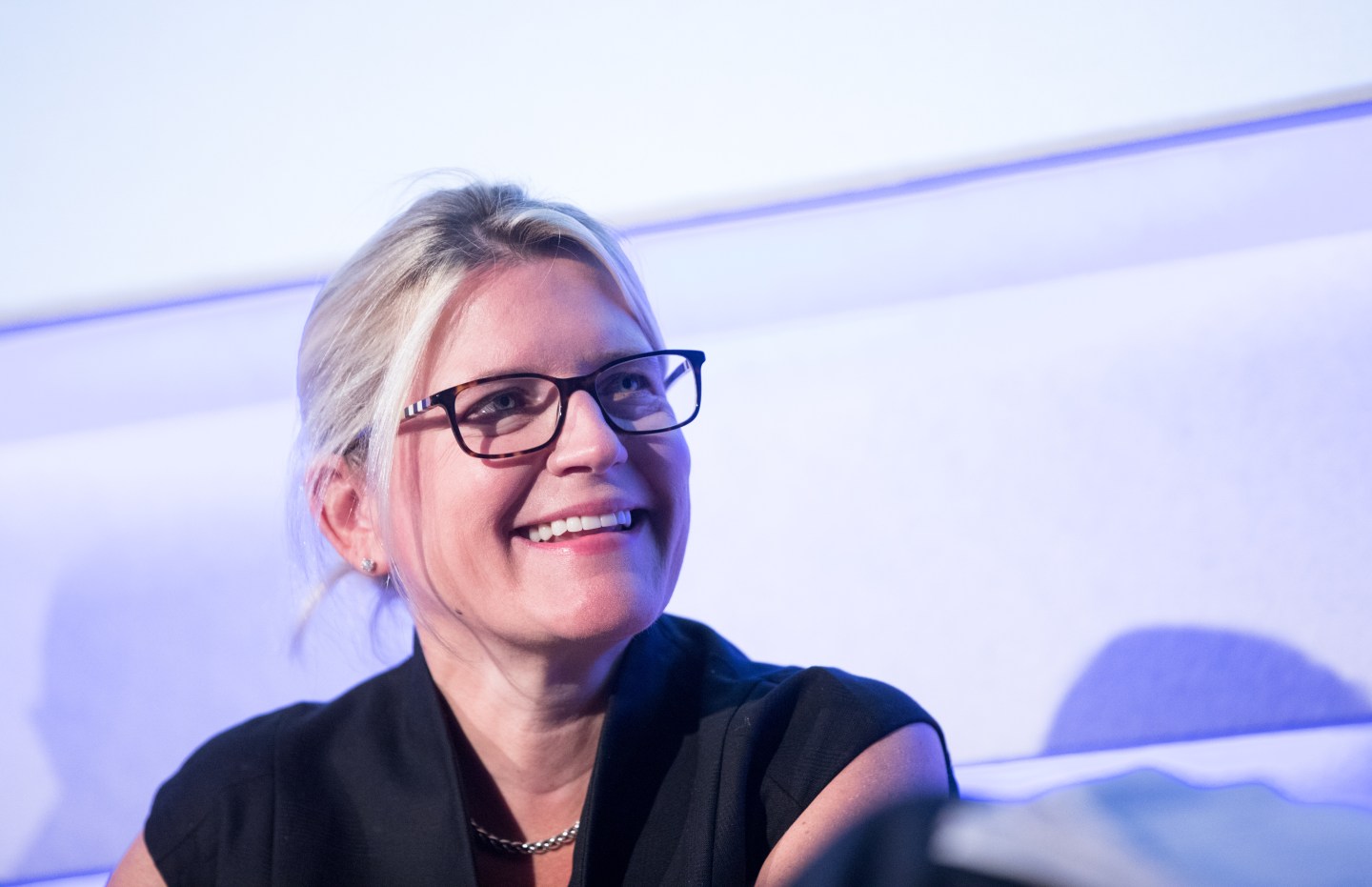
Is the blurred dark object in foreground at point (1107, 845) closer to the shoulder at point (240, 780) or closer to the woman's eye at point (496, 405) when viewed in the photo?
the woman's eye at point (496, 405)

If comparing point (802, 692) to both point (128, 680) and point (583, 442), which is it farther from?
point (128, 680)

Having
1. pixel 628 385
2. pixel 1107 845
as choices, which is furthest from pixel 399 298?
pixel 1107 845

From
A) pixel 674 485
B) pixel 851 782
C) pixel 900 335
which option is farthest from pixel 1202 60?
pixel 851 782

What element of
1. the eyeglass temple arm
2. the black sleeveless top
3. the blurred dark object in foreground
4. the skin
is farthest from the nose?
the blurred dark object in foreground

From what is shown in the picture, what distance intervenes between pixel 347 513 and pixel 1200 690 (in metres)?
1.19

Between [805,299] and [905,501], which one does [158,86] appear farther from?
[905,501]

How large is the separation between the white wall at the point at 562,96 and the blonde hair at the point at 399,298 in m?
0.32

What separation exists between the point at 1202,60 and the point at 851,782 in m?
1.05

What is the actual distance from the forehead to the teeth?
0.14 metres

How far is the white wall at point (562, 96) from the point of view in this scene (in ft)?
4.24

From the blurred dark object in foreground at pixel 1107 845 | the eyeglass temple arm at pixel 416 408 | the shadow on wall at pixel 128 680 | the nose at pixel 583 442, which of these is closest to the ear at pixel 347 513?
the eyeglass temple arm at pixel 416 408

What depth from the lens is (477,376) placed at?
2.94 ft

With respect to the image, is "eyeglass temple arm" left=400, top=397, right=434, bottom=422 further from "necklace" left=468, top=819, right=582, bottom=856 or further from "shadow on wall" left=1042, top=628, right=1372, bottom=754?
"shadow on wall" left=1042, top=628, right=1372, bottom=754

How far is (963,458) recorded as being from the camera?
1.40 meters
